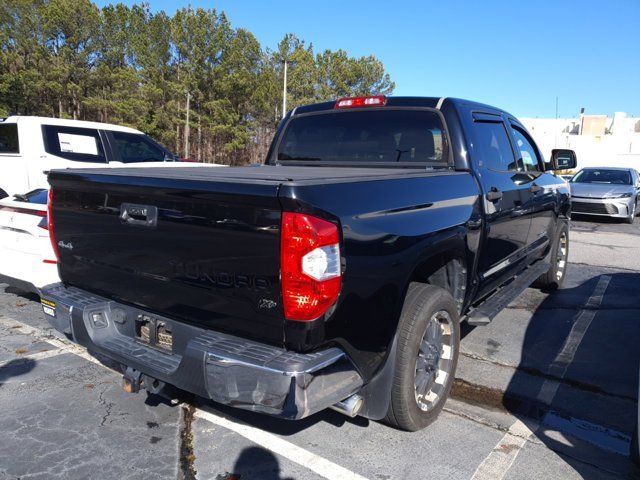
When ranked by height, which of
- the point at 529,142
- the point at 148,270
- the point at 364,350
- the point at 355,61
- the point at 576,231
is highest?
the point at 355,61

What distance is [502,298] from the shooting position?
14.1ft

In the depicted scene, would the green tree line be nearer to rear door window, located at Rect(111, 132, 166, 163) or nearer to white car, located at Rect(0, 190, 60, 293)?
rear door window, located at Rect(111, 132, 166, 163)

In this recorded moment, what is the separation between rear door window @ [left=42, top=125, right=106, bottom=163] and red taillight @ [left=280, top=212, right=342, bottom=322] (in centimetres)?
785

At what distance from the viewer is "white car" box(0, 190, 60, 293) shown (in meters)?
4.86

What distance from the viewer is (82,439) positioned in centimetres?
309

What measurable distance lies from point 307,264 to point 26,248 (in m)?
3.91

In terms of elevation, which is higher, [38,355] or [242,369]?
[242,369]

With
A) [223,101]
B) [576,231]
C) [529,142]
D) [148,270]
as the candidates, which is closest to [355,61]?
[223,101]

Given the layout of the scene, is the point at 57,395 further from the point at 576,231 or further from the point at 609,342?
the point at 576,231

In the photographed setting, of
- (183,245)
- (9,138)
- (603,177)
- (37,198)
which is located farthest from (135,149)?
(603,177)

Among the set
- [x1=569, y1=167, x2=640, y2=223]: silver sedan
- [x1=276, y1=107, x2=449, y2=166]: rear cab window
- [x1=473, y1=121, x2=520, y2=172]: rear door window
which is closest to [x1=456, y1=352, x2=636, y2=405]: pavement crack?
[x1=473, y1=121, x2=520, y2=172]: rear door window

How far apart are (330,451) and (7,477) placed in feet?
5.72

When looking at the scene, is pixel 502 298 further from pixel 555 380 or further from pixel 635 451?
pixel 635 451

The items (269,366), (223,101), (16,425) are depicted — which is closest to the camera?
(269,366)
